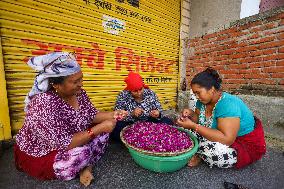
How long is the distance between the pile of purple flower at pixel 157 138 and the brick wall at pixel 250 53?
2569 millimetres

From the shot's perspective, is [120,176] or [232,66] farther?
[232,66]

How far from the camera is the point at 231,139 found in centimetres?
238

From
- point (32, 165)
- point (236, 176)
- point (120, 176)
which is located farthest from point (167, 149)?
point (32, 165)

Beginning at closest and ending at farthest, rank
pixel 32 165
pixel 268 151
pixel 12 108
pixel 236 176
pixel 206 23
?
pixel 32 165 < pixel 236 176 < pixel 12 108 < pixel 268 151 < pixel 206 23

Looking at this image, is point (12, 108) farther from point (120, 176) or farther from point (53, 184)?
point (120, 176)

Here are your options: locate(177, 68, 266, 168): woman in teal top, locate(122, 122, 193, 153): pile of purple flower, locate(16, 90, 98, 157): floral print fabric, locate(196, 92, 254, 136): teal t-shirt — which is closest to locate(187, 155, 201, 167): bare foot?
locate(177, 68, 266, 168): woman in teal top

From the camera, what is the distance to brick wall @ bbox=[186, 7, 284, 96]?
399cm

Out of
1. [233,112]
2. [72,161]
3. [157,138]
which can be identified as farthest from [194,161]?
[72,161]

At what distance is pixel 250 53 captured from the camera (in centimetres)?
445

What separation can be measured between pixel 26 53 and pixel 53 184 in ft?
7.18

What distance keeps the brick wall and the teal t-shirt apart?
6.21 ft

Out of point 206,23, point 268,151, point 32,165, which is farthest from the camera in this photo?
point 206,23

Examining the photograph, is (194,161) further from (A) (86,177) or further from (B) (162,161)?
(A) (86,177)

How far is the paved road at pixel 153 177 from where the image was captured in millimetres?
2307
